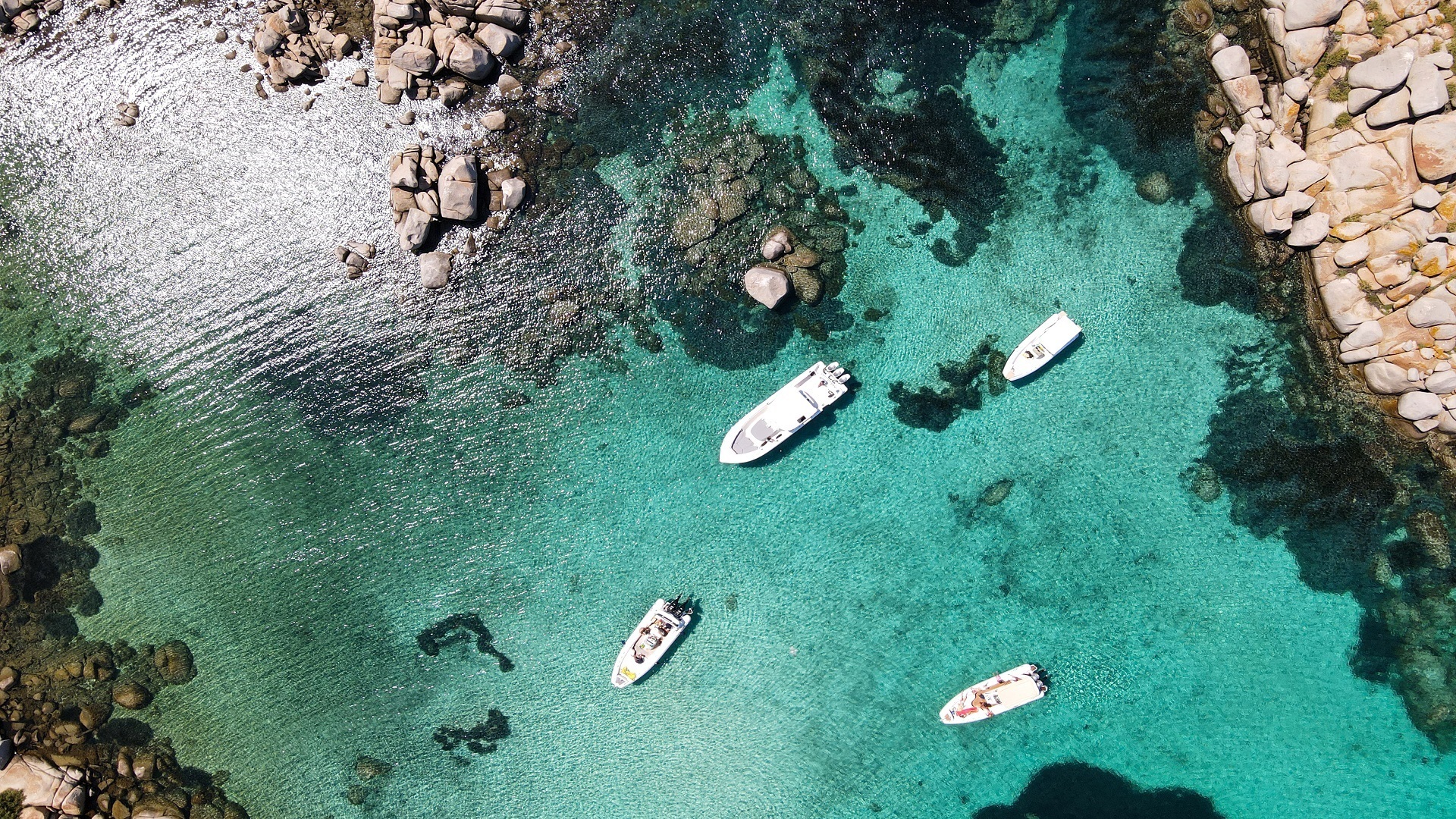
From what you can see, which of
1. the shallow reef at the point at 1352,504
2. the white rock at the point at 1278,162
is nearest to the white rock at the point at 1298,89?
the white rock at the point at 1278,162

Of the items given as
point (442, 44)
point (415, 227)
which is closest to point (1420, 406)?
point (415, 227)

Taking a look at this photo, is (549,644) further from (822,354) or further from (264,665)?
(822,354)

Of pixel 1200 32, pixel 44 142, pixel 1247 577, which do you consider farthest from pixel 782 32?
pixel 44 142

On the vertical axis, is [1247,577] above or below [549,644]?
below

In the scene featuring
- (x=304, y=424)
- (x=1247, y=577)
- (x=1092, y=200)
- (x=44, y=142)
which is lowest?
(x=1247, y=577)

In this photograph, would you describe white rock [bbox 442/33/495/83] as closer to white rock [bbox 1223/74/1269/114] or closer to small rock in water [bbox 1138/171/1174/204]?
small rock in water [bbox 1138/171/1174/204]

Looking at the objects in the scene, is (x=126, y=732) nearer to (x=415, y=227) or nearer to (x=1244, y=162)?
(x=415, y=227)

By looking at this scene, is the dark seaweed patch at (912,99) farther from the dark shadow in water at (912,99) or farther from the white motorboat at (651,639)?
the white motorboat at (651,639)
